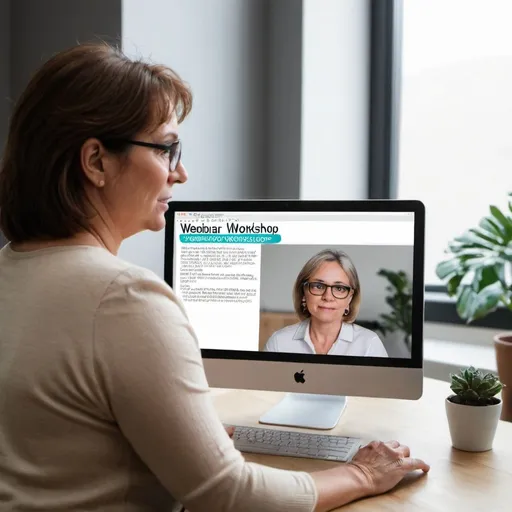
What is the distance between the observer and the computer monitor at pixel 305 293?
1.40 m

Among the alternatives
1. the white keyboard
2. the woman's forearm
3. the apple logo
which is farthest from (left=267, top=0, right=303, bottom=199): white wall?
the woman's forearm

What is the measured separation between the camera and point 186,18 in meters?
2.05

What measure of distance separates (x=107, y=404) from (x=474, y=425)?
29.4 inches

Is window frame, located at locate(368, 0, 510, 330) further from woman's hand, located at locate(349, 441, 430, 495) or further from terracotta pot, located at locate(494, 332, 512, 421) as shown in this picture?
woman's hand, located at locate(349, 441, 430, 495)

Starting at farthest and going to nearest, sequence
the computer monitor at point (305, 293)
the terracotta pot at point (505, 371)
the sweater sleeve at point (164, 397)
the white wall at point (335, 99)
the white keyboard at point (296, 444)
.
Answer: the white wall at point (335, 99), the terracotta pot at point (505, 371), the computer monitor at point (305, 293), the white keyboard at point (296, 444), the sweater sleeve at point (164, 397)

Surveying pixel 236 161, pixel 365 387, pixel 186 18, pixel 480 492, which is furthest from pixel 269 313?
pixel 186 18

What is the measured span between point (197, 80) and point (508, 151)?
1030 millimetres

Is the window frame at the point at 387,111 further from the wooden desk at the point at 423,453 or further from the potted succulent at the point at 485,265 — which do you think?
the wooden desk at the point at 423,453

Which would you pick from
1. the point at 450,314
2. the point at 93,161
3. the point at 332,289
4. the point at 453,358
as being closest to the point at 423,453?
the point at 332,289

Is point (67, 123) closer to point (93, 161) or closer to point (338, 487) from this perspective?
point (93, 161)

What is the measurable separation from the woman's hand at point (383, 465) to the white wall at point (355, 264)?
28 centimetres

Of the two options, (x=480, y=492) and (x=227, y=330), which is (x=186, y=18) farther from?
(x=480, y=492)

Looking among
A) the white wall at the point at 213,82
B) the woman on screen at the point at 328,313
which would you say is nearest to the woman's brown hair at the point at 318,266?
the woman on screen at the point at 328,313

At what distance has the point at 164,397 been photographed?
86 cm
